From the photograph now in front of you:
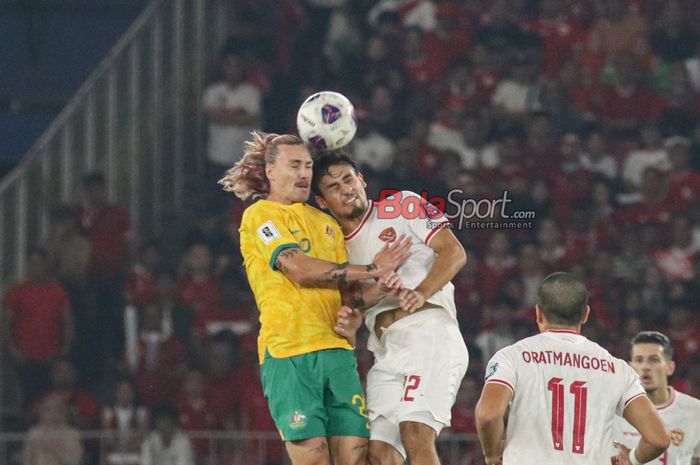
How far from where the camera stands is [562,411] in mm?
6535

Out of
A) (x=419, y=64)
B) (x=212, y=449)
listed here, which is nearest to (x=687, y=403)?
(x=212, y=449)

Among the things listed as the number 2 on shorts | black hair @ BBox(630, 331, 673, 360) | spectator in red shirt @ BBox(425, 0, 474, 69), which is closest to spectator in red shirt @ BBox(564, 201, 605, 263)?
spectator in red shirt @ BBox(425, 0, 474, 69)

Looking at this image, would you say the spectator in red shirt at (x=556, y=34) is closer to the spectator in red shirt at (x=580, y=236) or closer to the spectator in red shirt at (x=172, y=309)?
the spectator in red shirt at (x=580, y=236)

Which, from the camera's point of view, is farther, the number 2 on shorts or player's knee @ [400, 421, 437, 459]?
the number 2 on shorts

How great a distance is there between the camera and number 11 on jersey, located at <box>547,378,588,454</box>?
6.54 m

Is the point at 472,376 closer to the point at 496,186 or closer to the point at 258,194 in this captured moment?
the point at 496,186

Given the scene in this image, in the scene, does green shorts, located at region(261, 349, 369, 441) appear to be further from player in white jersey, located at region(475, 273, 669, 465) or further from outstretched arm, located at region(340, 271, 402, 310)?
player in white jersey, located at region(475, 273, 669, 465)

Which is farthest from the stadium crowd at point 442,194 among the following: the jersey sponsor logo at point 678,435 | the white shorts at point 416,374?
the white shorts at point 416,374

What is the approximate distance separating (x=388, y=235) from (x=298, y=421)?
1196 mm

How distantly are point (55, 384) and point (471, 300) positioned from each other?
4.03 m

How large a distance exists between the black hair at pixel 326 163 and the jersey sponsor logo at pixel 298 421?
1.30 m

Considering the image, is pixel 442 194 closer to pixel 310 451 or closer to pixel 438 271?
pixel 438 271

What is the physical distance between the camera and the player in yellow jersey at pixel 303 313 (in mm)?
7441

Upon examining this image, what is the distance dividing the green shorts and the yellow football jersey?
0.06 metres
